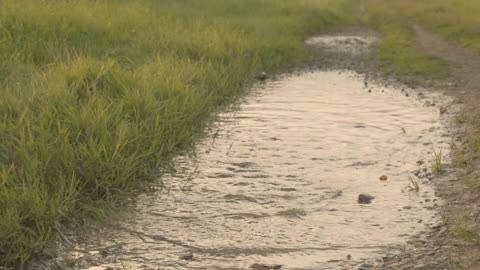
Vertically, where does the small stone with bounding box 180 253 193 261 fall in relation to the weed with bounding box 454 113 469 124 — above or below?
below

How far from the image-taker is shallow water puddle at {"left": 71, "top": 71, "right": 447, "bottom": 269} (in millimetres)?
5000

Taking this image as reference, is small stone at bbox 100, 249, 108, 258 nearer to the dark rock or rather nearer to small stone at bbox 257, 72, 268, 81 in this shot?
the dark rock

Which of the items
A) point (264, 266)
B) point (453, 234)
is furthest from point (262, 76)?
point (264, 266)

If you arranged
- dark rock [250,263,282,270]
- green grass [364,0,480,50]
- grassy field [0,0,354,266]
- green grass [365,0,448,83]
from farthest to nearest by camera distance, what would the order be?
green grass [364,0,480,50], green grass [365,0,448,83], grassy field [0,0,354,266], dark rock [250,263,282,270]

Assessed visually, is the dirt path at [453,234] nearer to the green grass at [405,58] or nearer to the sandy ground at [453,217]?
the sandy ground at [453,217]

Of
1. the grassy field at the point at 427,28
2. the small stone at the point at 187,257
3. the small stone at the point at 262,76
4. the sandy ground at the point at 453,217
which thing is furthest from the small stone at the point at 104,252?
the small stone at the point at 262,76

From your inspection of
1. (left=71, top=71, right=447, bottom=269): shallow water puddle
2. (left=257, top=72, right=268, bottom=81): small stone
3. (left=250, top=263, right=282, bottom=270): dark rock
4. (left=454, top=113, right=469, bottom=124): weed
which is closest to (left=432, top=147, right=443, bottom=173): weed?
(left=71, top=71, right=447, bottom=269): shallow water puddle

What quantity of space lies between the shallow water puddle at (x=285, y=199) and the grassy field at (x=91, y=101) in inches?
15.6

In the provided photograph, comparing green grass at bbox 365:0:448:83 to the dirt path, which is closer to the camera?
the dirt path

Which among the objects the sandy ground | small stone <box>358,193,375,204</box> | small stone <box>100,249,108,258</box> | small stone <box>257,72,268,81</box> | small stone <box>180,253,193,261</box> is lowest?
small stone <box>257,72,268,81</box>

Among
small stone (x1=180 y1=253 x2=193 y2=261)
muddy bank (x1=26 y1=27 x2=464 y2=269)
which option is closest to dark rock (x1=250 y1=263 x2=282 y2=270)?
muddy bank (x1=26 y1=27 x2=464 y2=269)

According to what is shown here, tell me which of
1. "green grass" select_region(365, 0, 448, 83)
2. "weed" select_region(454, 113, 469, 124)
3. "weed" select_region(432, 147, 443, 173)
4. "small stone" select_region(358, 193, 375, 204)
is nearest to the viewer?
"small stone" select_region(358, 193, 375, 204)

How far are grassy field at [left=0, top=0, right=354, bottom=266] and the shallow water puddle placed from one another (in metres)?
0.40

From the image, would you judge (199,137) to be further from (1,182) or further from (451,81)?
(451,81)
